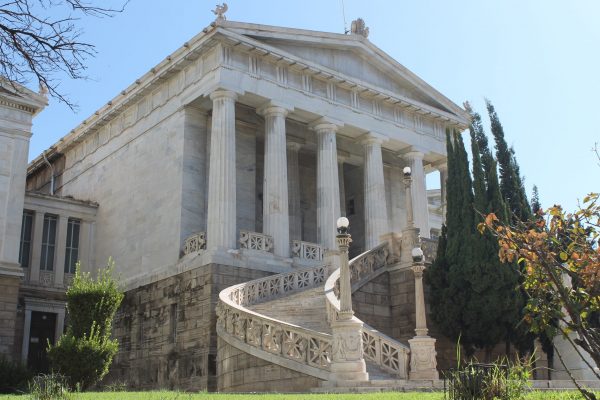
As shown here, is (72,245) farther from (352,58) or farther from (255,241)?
(352,58)

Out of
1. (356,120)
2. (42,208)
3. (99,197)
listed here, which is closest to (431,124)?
(356,120)

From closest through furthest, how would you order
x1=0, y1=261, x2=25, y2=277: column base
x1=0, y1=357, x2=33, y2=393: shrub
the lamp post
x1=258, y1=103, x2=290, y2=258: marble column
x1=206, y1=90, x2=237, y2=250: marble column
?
1. the lamp post
2. x1=0, y1=357, x2=33, y2=393: shrub
3. x1=206, y1=90, x2=237, y2=250: marble column
4. x1=0, y1=261, x2=25, y2=277: column base
5. x1=258, y1=103, x2=290, y2=258: marble column

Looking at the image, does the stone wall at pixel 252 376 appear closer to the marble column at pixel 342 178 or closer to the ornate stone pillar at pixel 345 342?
the ornate stone pillar at pixel 345 342

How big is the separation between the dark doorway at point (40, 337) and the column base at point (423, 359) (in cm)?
1943

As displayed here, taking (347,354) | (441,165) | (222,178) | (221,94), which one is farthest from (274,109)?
(347,354)

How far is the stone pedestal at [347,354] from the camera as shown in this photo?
14.8 m

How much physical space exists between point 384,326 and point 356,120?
1269 cm

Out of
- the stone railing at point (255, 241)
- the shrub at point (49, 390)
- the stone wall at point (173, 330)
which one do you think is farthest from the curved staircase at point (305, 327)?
the shrub at point (49, 390)

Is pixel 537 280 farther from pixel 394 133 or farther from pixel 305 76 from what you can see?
pixel 394 133

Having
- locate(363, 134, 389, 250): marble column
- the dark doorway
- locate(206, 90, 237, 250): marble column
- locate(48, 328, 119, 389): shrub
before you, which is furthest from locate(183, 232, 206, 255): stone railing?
locate(48, 328, 119, 389): shrub

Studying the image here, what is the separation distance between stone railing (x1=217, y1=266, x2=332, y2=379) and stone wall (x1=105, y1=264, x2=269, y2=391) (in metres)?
2.54

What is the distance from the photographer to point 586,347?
7.51m

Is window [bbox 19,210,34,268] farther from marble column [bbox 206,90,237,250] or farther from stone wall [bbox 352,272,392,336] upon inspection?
stone wall [bbox 352,272,392,336]

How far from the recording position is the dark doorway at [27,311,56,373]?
30.4m
